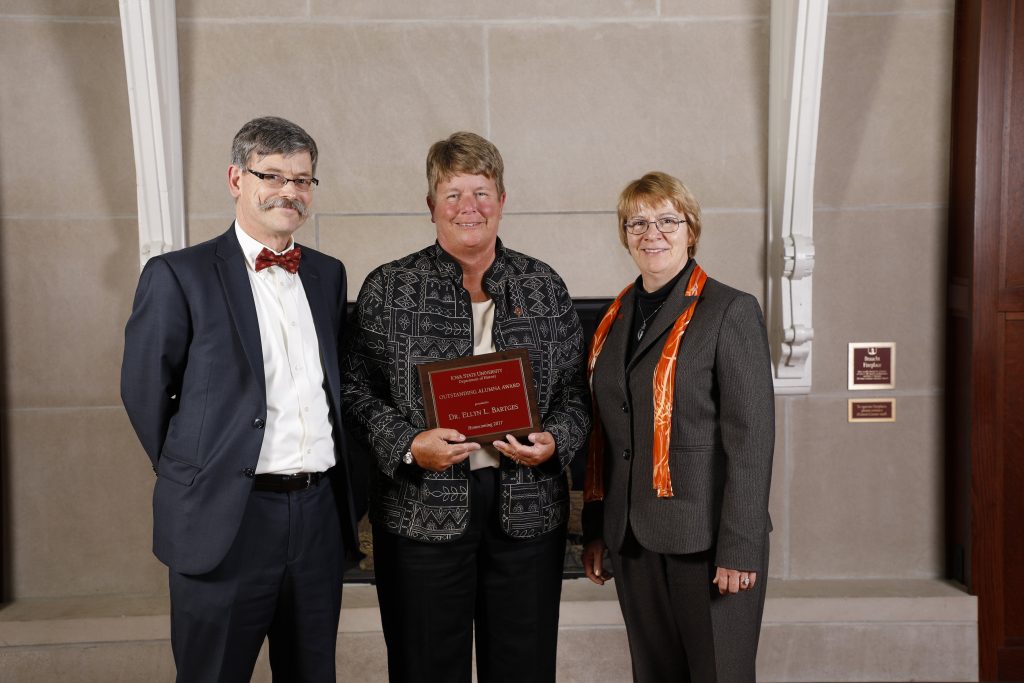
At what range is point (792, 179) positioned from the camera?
3355 mm

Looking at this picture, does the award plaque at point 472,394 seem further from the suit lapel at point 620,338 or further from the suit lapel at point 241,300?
the suit lapel at point 241,300

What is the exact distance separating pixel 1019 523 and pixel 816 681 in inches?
41.9

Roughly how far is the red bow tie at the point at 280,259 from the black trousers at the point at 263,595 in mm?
556

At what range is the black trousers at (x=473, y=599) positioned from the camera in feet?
7.25

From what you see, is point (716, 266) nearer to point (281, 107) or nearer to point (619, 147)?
point (619, 147)

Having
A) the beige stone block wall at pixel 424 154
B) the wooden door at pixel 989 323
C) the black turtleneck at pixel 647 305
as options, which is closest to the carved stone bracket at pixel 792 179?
the beige stone block wall at pixel 424 154

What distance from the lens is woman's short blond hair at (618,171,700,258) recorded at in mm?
2148

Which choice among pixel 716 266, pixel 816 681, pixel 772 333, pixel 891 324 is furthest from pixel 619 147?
pixel 816 681

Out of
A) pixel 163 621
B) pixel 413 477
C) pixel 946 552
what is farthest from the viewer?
pixel 946 552

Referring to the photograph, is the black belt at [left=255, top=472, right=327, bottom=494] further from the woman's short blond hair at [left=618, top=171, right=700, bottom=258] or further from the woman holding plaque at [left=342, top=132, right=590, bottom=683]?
the woman's short blond hair at [left=618, top=171, right=700, bottom=258]

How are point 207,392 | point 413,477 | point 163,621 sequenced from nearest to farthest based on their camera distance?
point 207,392
point 413,477
point 163,621

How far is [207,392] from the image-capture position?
6.61 ft

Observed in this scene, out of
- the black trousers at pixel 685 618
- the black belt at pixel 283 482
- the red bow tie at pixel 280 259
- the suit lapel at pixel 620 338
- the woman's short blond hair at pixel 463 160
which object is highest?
the woman's short blond hair at pixel 463 160

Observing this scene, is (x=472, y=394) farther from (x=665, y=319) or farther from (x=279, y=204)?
(x=279, y=204)
